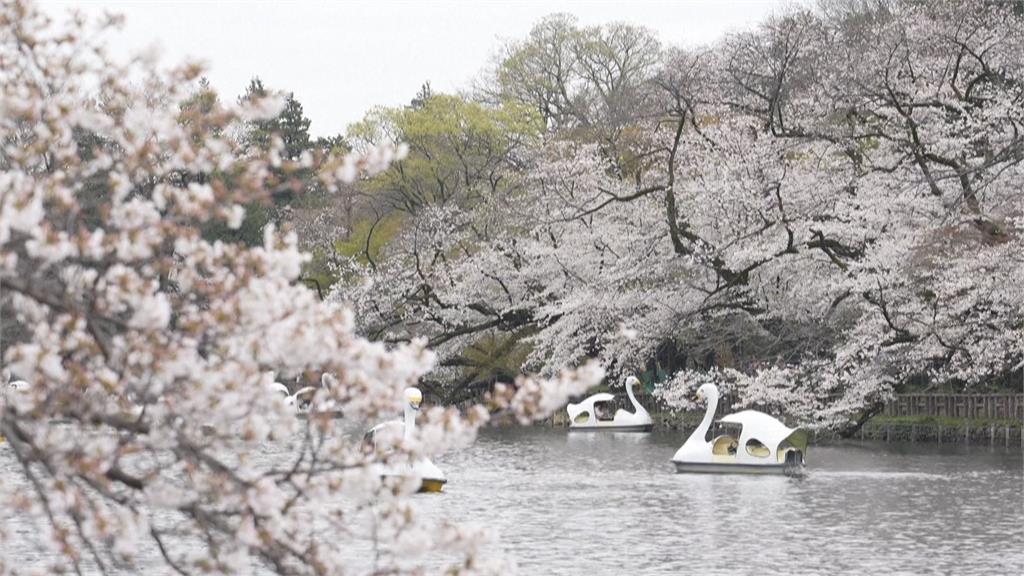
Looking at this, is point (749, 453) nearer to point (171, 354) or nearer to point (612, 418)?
point (612, 418)

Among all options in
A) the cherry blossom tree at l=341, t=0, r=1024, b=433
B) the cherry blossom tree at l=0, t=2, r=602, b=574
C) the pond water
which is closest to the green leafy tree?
the cherry blossom tree at l=341, t=0, r=1024, b=433

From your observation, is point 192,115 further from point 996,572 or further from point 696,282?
point 696,282

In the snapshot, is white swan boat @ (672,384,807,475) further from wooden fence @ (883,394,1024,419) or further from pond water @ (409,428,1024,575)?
wooden fence @ (883,394,1024,419)

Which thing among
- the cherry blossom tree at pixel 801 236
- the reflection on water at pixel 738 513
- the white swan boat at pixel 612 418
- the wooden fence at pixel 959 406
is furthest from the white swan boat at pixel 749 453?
the white swan boat at pixel 612 418

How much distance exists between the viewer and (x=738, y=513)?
20.0m

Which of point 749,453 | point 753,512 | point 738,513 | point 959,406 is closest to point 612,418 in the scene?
point 959,406

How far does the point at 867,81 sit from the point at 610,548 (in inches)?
606

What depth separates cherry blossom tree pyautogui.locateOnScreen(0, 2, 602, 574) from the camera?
4.97 m

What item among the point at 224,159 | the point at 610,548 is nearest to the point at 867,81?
the point at 610,548

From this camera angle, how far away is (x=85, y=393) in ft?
16.9

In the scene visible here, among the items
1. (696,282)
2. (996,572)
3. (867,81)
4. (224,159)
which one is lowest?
(996,572)

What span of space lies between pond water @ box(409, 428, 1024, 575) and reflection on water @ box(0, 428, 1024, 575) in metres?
0.02

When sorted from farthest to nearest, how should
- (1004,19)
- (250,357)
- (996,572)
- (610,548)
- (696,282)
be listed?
1. (696,282)
2. (1004,19)
3. (610,548)
4. (996,572)
5. (250,357)

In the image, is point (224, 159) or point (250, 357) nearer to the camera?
point (250, 357)
